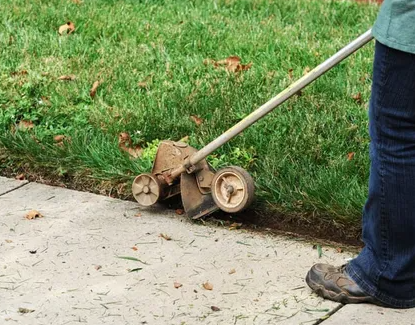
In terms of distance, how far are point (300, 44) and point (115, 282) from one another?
10.2 feet

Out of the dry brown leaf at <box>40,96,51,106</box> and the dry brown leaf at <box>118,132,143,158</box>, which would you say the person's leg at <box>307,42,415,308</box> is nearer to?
the dry brown leaf at <box>118,132,143,158</box>

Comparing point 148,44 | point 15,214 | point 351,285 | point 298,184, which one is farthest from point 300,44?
point 351,285

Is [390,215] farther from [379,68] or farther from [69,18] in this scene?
[69,18]

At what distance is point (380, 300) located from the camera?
340 cm

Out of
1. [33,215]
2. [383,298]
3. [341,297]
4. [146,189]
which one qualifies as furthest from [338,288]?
[33,215]

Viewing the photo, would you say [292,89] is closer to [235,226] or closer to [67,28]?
[235,226]

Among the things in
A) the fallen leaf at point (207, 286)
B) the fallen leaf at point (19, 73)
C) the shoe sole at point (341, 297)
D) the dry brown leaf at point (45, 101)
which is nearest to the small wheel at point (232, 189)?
the fallen leaf at point (207, 286)

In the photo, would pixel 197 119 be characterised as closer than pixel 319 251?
No

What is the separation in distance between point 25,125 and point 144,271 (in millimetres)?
1629

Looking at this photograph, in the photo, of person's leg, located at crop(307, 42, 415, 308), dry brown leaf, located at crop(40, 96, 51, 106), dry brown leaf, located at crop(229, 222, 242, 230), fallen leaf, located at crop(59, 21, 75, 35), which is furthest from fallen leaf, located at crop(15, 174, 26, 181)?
fallen leaf, located at crop(59, 21, 75, 35)

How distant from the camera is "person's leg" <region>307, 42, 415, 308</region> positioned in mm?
3139

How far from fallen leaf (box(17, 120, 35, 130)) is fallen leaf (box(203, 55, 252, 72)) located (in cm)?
Answer: 130

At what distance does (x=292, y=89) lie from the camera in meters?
3.76

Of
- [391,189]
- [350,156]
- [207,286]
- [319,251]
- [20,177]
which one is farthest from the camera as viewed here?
[20,177]
